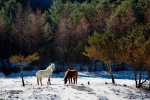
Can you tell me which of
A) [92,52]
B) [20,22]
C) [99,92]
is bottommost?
[99,92]

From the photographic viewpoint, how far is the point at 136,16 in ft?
226

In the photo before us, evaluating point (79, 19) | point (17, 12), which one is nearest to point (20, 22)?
point (17, 12)

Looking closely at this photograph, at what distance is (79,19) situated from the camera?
226ft

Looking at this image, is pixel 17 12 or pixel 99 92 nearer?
pixel 99 92

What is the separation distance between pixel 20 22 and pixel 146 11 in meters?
34.0

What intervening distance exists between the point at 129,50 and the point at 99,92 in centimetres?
725

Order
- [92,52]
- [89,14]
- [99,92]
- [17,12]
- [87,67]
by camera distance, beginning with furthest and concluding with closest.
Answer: [89,14] → [17,12] → [87,67] → [92,52] → [99,92]

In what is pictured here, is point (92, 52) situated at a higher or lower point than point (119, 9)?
lower

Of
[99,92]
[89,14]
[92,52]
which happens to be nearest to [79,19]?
[89,14]

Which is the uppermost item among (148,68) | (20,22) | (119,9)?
(119,9)

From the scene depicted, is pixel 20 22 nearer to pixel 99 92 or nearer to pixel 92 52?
pixel 92 52

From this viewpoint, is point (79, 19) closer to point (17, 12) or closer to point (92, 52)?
point (17, 12)

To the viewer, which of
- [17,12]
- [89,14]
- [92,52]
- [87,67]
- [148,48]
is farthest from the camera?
[89,14]

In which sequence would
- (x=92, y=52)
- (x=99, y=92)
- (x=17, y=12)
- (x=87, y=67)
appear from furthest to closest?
(x=17, y=12) < (x=87, y=67) < (x=92, y=52) < (x=99, y=92)
